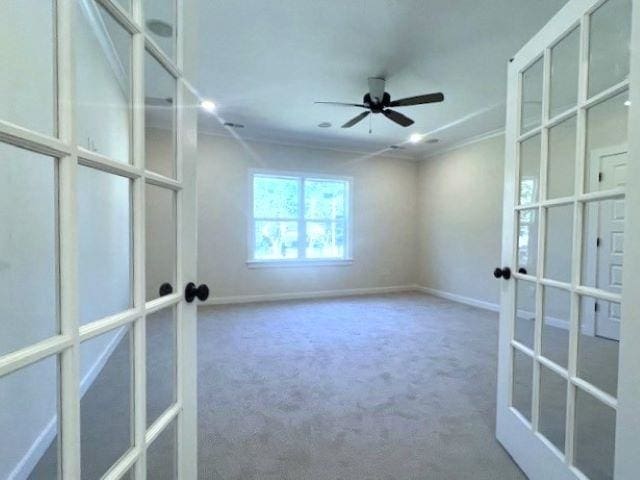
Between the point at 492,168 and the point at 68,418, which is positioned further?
the point at 492,168

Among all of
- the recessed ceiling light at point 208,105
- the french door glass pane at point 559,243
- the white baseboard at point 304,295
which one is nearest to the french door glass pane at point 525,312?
the french door glass pane at point 559,243

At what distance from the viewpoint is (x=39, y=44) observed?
106 cm

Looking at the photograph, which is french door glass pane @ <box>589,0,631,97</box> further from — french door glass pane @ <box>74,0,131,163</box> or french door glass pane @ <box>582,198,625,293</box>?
french door glass pane @ <box>74,0,131,163</box>

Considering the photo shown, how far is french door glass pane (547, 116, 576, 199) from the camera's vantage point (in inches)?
53.4

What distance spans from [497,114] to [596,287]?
11.5 feet

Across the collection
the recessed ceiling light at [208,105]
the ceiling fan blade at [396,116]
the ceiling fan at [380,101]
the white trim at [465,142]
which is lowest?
the ceiling fan blade at [396,116]

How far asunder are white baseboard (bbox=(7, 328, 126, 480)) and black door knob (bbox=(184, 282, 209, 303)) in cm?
24

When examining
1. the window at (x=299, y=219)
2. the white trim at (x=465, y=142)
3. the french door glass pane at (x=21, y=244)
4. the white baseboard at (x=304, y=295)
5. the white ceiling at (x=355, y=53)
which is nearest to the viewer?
the french door glass pane at (x=21, y=244)

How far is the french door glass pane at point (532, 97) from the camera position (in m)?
1.51

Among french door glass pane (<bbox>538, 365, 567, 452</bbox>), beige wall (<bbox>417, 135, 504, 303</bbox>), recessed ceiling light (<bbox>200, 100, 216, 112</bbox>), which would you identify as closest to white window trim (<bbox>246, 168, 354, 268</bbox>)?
recessed ceiling light (<bbox>200, 100, 216, 112</bbox>)

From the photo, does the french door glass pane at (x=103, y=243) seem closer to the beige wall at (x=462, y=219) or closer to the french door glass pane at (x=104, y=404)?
the french door glass pane at (x=104, y=404)

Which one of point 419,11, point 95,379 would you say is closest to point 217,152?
point 419,11

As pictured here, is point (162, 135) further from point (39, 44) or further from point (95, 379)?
point (95, 379)

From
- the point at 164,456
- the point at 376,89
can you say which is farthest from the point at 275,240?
the point at 164,456
